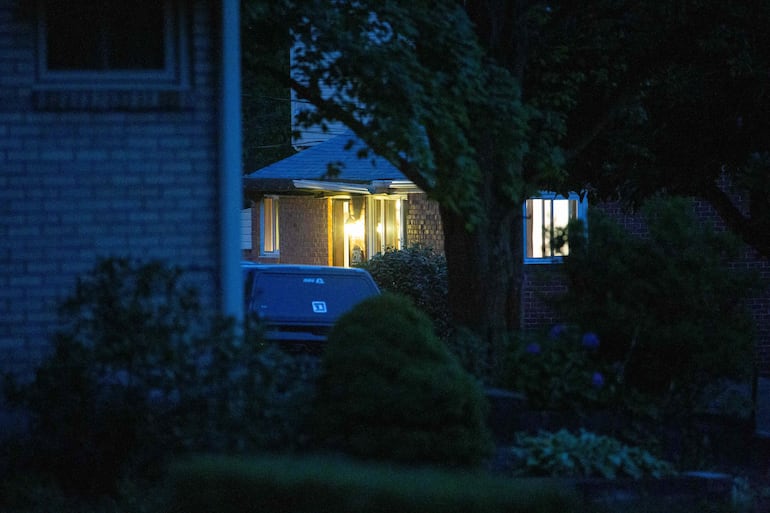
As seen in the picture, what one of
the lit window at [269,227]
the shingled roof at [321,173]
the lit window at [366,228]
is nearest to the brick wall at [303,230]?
the lit window at [366,228]

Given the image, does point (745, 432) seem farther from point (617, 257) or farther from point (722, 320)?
point (617, 257)

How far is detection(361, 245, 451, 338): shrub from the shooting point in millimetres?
22156

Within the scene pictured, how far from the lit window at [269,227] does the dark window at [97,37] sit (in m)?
22.6

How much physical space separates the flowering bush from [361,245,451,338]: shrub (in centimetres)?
1157

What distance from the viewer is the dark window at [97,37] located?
32.8 feet

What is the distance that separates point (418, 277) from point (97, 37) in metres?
12.8

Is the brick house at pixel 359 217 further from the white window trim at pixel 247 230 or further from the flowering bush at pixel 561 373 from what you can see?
the flowering bush at pixel 561 373

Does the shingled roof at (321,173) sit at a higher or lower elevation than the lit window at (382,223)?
higher

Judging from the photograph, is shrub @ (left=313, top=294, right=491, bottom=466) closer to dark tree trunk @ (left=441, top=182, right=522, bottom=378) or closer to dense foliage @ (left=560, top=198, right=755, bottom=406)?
dense foliage @ (left=560, top=198, right=755, bottom=406)

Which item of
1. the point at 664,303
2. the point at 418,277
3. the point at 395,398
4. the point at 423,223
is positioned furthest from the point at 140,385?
the point at 423,223

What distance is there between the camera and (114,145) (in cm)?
991

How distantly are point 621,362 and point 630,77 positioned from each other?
4.68 m

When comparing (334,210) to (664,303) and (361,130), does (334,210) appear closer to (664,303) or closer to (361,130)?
(361,130)

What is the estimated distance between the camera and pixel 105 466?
8531mm
